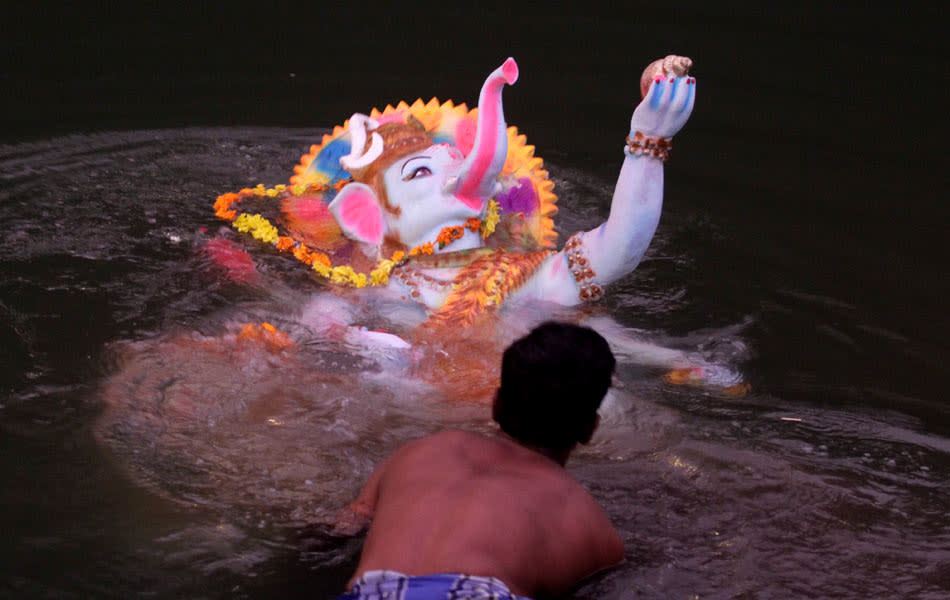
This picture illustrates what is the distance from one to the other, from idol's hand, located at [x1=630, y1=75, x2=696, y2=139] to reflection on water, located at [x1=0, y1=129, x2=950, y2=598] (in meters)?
0.79

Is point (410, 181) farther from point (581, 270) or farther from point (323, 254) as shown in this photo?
point (581, 270)

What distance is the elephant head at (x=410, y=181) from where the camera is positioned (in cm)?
352

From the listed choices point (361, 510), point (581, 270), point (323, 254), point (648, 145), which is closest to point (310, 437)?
point (361, 510)

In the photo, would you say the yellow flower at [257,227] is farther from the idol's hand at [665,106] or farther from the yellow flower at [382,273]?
the idol's hand at [665,106]

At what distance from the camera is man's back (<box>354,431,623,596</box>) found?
2117mm

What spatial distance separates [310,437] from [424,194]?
0.99 metres

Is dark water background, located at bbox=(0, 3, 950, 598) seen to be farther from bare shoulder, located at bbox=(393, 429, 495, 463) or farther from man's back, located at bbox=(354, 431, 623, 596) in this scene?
bare shoulder, located at bbox=(393, 429, 495, 463)

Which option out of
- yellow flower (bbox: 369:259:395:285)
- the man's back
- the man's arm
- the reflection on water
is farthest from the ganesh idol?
the man's back

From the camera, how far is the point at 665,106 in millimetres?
3137

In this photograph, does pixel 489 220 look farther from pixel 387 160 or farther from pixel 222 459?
pixel 222 459

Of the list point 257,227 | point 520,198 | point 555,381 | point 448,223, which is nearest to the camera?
point 555,381

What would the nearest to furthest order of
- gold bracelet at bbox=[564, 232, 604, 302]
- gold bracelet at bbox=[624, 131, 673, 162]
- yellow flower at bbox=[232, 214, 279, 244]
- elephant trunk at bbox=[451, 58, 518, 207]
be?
1. gold bracelet at bbox=[624, 131, 673, 162]
2. elephant trunk at bbox=[451, 58, 518, 207]
3. gold bracelet at bbox=[564, 232, 604, 302]
4. yellow flower at bbox=[232, 214, 279, 244]

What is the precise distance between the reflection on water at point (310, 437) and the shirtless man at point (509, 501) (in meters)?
0.36

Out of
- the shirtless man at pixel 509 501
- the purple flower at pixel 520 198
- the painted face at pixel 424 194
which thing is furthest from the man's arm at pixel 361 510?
the purple flower at pixel 520 198
